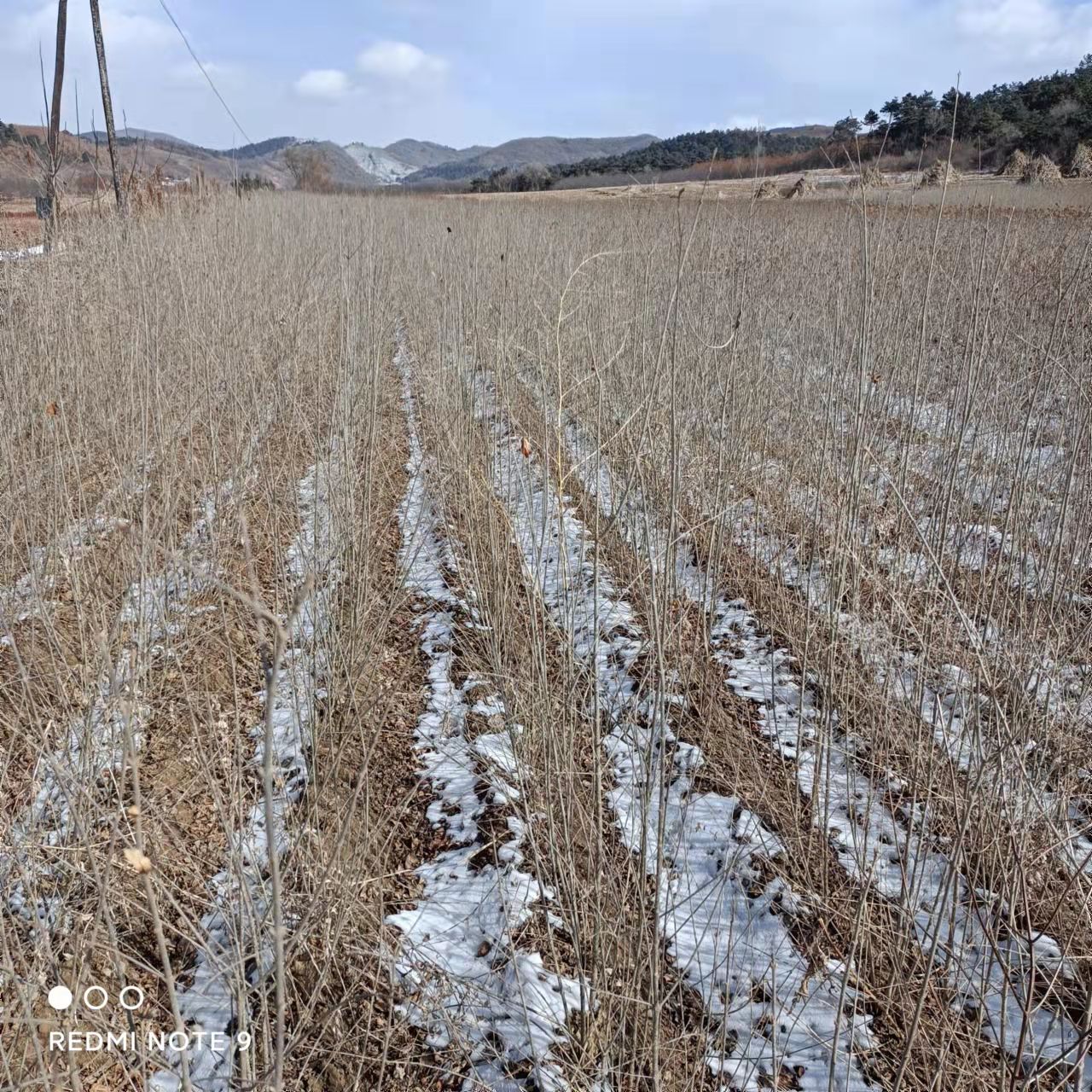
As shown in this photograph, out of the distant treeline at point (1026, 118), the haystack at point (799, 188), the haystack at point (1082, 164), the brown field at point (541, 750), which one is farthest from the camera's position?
the distant treeline at point (1026, 118)

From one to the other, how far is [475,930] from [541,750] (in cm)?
49

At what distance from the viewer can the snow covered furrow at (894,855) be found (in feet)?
3.63

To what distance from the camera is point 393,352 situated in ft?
19.6

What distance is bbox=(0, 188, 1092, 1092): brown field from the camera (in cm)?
115

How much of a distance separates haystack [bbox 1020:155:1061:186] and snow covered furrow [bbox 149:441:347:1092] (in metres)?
10.0

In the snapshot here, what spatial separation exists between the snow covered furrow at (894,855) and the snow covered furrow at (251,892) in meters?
0.73

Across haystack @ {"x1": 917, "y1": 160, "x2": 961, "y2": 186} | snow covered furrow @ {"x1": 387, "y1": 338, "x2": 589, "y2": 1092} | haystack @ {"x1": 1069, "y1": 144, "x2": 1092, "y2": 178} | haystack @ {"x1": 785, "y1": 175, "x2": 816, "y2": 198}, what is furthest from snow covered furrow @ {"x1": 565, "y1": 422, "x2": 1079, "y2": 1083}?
haystack @ {"x1": 1069, "y1": 144, "x2": 1092, "y2": 178}

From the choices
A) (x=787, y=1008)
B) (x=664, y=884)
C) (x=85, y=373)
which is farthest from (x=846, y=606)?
(x=85, y=373)

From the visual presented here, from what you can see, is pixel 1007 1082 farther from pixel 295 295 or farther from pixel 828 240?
pixel 828 240

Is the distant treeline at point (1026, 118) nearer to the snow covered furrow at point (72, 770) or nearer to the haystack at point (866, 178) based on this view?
the haystack at point (866, 178)

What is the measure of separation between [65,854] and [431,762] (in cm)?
79

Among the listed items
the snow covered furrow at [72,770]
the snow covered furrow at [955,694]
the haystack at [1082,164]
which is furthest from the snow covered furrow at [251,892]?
the haystack at [1082,164]

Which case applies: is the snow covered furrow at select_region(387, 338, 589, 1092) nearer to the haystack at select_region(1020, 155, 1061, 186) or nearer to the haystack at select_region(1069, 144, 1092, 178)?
the haystack at select_region(1020, 155, 1061, 186)

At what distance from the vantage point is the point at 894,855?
1608mm
